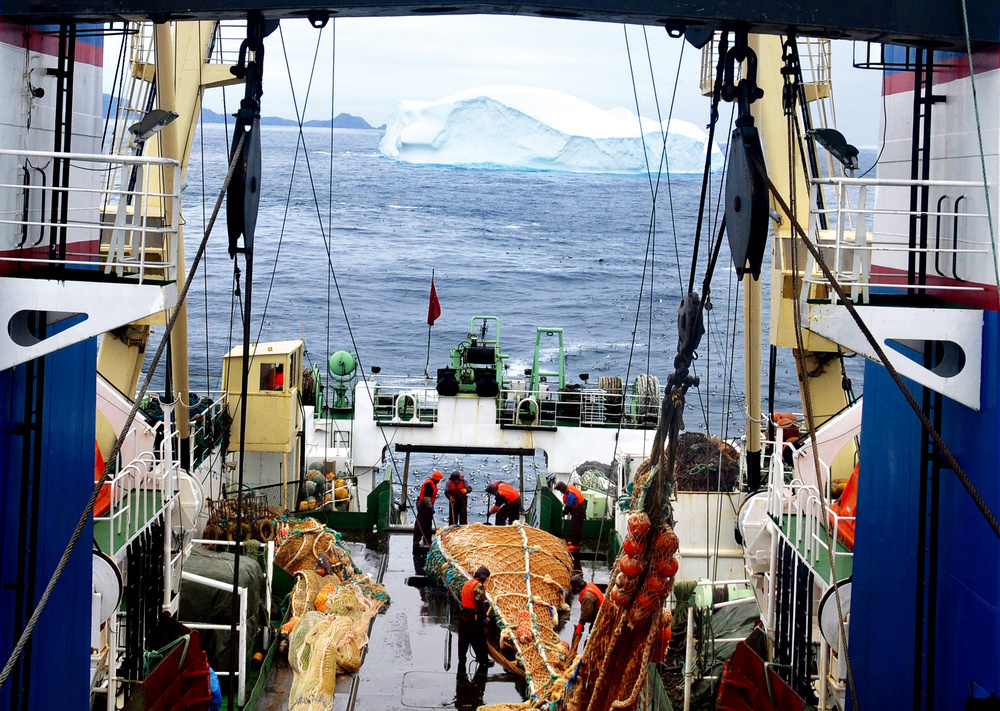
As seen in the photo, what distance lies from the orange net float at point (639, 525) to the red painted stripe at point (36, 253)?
444 centimetres

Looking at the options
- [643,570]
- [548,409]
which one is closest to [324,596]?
[643,570]

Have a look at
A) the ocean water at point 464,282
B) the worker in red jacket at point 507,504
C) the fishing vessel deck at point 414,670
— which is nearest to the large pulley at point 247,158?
the fishing vessel deck at point 414,670

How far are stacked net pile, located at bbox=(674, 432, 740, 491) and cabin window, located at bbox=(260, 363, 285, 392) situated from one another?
7082mm

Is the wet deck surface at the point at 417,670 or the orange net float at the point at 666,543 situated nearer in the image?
the orange net float at the point at 666,543

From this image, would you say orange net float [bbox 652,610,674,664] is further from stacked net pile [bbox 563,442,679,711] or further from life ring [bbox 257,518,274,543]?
life ring [bbox 257,518,274,543]

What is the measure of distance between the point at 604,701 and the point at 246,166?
5.00m

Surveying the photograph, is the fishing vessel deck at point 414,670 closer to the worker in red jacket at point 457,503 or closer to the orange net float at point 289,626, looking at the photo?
the orange net float at point 289,626

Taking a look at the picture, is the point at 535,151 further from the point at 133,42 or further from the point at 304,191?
the point at 133,42

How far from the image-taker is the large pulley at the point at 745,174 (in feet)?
20.3

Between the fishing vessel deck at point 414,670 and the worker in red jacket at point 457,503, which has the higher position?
the worker in red jacket at point 457,503

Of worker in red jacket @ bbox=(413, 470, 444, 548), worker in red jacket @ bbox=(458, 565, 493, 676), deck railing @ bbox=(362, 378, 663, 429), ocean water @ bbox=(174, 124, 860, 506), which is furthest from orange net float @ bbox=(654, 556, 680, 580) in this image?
ocean water @ bbox=(174, 124, 860, 506)

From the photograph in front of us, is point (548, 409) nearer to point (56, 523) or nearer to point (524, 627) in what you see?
point (524, 627)

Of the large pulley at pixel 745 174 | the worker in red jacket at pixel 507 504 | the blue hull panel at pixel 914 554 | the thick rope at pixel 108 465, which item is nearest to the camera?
the thick rope at pixel 108 465

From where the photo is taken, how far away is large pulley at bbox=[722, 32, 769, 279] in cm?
620
